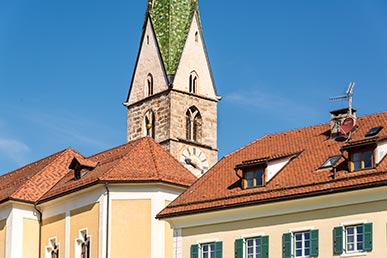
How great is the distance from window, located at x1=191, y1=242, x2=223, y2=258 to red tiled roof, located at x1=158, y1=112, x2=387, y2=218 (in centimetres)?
159

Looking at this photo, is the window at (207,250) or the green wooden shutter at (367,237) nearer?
the green wooden shutter at (367,237)

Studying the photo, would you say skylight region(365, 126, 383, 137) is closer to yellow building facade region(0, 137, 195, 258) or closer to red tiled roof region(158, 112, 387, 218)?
red tiled roof region(158, 112, 387, 218)

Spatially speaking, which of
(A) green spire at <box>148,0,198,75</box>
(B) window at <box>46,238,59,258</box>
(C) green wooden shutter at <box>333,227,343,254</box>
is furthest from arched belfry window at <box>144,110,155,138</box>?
(C) green wooden shutter at <box>333,227,343,254</box>

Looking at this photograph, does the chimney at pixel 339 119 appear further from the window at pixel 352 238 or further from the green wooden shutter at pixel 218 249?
the green wooden shutter at pixel 218 249

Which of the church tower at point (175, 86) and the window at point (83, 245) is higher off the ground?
the church tower at point (175, 86)

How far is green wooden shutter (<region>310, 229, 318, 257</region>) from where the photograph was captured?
5350 cm

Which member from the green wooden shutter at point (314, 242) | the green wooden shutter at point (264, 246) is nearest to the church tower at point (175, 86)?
the green wooden shutter at point (264, 246)

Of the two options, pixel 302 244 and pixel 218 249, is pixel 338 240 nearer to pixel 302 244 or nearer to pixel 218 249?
pixel 302 244

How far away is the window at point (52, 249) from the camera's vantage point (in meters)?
72.4

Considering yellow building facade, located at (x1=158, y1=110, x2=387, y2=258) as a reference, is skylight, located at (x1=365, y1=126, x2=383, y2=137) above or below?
above

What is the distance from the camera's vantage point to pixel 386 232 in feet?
169

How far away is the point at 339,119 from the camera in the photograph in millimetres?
59094

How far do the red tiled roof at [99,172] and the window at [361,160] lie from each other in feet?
52.7

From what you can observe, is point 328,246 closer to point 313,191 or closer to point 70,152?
point 313,191
